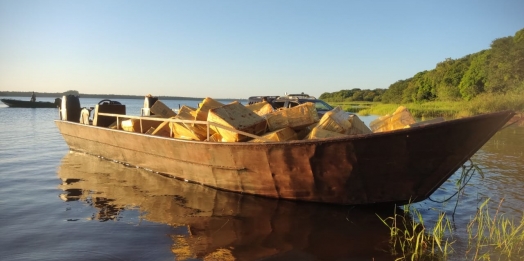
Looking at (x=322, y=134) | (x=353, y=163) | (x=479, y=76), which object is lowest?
(x=353, y=163)

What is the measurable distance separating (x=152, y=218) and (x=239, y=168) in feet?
5.18

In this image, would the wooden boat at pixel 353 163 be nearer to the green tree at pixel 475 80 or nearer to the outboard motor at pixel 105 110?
the outboard motor at pixel 105 110

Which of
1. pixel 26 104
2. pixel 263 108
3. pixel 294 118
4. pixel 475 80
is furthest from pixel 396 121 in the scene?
pixel 26 104

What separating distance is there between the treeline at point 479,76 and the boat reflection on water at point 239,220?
3239 cm

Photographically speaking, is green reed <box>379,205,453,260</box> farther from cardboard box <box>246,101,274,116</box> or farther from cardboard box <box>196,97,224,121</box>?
cardboard box <box>196,97,224,121</box>

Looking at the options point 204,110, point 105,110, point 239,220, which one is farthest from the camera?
point 105,110

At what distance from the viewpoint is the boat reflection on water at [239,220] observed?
474 cm

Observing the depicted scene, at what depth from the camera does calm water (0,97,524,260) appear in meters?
4.77

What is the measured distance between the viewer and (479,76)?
44.9 meters

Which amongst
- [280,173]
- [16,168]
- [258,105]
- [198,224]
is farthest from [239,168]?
[16,168]

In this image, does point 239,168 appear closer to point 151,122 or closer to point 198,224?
point 198,224

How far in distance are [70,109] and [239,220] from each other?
972cm

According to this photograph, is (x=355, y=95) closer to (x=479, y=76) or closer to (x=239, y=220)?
(x=479, y=76)

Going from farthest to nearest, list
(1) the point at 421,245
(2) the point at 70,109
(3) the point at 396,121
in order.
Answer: (2) the point at 70,109 < (3) the point at 396,121 < (1) the point at 421,245
